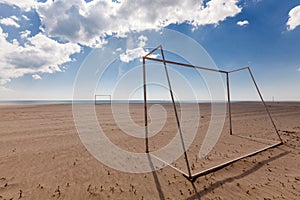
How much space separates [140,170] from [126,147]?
6.68 feet

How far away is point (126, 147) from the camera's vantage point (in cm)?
629

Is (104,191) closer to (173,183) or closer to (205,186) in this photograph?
(173,183)

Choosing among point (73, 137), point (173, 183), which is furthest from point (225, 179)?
point (73, 137)

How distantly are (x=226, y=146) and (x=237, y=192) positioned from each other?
3412mm

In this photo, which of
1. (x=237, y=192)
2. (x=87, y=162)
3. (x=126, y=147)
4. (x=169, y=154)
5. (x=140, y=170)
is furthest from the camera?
(x=126, y=147)

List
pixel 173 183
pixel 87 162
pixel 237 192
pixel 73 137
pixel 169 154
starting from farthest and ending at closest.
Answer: pixel 73 137 < pixel 169 154 < pixel 87 162 < pixel 173 183 < pixel 237 192

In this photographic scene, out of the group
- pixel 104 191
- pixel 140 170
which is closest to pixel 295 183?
pixel 140 170

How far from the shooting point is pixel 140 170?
4.37 meters

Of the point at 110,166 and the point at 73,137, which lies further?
the point at 73,137

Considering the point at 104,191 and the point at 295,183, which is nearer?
the point at 104,191

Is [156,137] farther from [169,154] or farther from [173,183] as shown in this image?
[173,183]

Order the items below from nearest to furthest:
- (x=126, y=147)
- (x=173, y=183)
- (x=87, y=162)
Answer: (x=173, y=183) < (x=87, y=162) < (x=126, y=147)

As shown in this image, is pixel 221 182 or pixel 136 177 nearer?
pixel 221 182


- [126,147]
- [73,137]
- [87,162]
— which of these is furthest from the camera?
[73,137]
